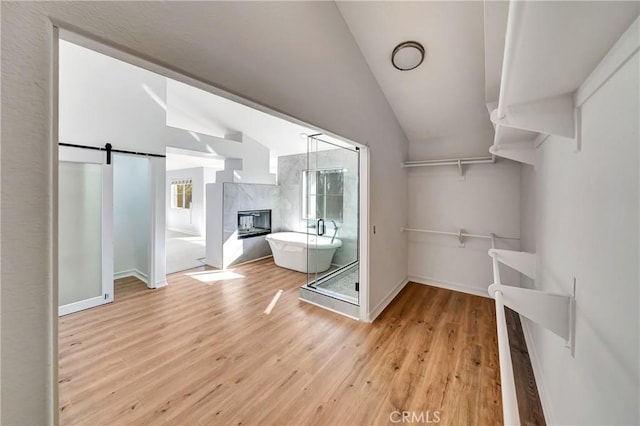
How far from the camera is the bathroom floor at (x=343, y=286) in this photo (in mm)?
3082

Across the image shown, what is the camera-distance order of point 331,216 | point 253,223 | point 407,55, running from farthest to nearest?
point 253,223 < point 331,216 < point 407,55

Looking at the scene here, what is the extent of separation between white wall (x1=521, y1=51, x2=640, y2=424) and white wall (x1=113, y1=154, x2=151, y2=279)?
4.79 metres

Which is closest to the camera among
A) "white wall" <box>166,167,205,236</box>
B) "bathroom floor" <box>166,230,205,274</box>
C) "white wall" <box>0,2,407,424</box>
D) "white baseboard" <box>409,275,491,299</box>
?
"white wall" <box>0,2,407,424</box>

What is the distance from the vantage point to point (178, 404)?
5.33ft

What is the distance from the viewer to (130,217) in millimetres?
4262

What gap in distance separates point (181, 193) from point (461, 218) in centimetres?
923

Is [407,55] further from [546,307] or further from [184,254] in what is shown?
Answer: [184,254]

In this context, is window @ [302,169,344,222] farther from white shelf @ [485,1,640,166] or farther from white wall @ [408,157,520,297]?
white shelf @ [485,1,640,166]

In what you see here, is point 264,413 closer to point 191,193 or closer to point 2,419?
point 2,419

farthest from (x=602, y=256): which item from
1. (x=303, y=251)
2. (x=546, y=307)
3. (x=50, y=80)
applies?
(x=303, y=251)

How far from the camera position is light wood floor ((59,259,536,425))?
1584 millimetres

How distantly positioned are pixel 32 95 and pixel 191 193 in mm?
8878

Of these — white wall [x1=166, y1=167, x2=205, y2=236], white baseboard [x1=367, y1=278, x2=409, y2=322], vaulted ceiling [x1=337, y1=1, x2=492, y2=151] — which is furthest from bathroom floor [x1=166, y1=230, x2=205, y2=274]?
vaulted ceiling [x1=337, y1=1, x2=492, y2=151]

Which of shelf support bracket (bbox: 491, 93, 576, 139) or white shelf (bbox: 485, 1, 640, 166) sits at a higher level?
white shelf (bbox: 485, 1, 640, 166)
